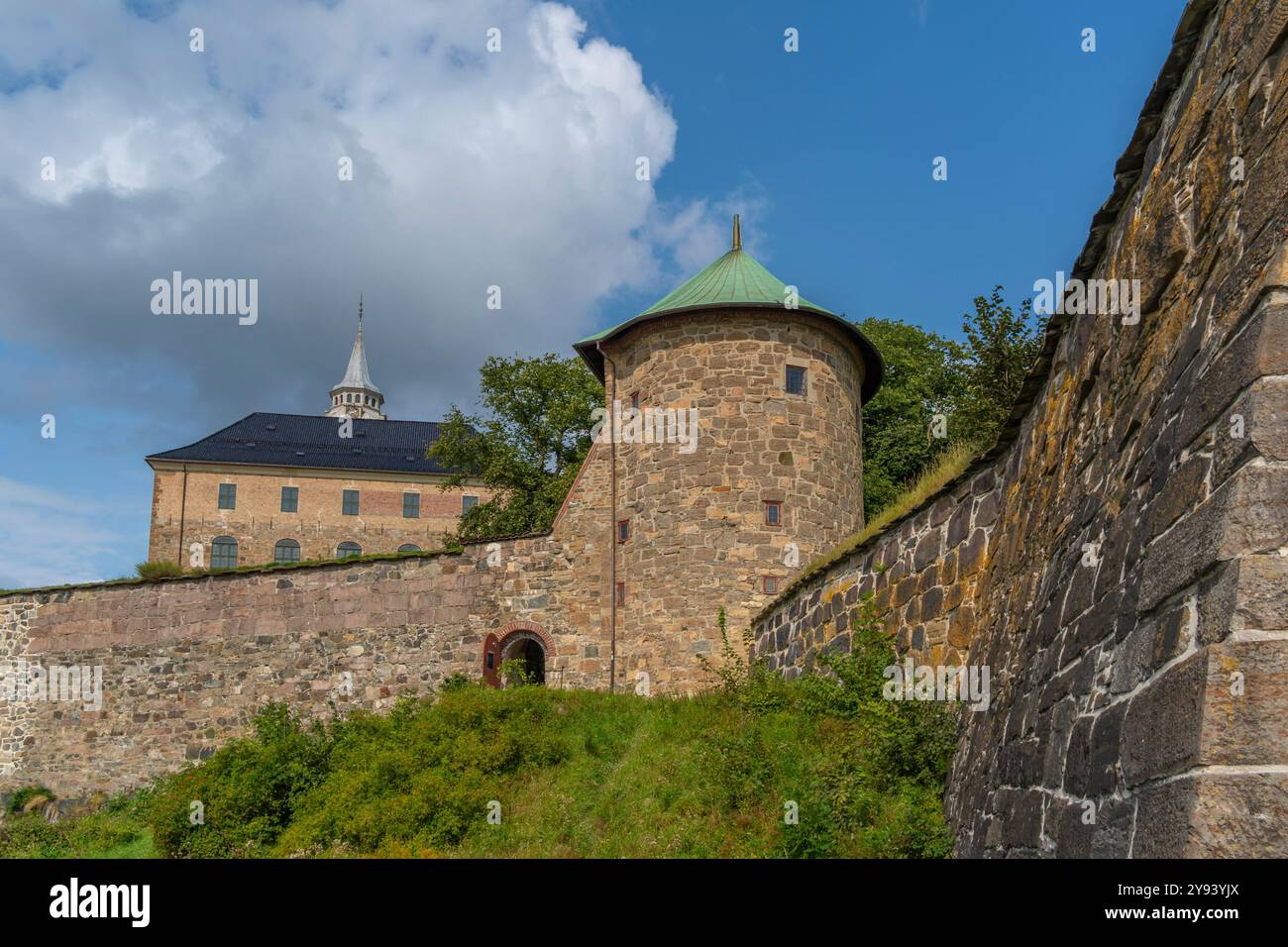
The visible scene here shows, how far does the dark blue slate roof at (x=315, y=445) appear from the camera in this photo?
60.8 metres

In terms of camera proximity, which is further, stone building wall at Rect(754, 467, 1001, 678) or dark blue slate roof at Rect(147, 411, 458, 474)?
dark blue slate roof at Rect(147, 411, 458, 474)

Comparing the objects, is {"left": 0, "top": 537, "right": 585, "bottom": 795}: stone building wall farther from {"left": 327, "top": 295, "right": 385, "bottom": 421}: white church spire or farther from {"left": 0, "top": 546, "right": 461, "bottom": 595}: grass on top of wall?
{"left": 327, "top": 295, "right": 385, "bottom": 421}: white church spire

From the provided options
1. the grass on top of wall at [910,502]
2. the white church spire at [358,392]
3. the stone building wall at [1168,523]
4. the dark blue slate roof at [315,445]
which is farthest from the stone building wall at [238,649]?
the white church spire at [358,392]

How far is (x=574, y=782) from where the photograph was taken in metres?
14.6

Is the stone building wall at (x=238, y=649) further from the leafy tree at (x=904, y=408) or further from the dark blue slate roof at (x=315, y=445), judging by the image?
the dark blue slate roof at (x=315, y=445)

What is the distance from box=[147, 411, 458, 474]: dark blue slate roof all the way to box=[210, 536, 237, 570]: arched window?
4.21 metres

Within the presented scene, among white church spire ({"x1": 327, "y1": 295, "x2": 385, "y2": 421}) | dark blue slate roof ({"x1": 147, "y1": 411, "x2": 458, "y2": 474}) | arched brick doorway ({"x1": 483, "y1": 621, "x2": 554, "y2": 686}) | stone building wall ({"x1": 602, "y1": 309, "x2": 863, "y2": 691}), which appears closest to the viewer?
stone building wall ({"x1": 602, "y1": 309, "x2": 863, "y2": 691})

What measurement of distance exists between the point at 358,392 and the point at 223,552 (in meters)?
39.6

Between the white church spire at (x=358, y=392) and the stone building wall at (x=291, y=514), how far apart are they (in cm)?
3266

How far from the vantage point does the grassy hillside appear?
934 cm

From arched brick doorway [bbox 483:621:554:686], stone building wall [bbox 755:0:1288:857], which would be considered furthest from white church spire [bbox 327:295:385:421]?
stone building wall [bbox 755:0:1288:857]
